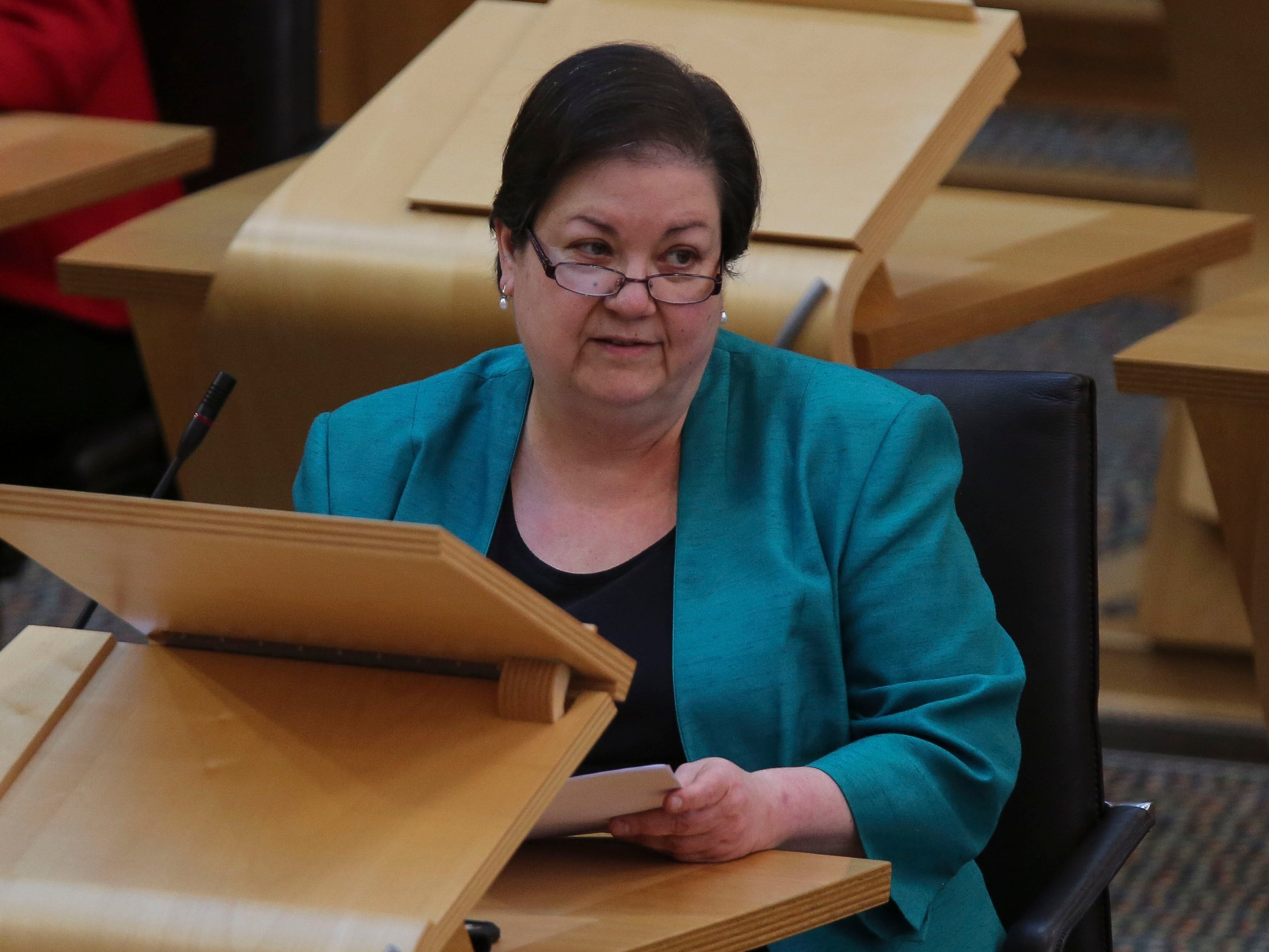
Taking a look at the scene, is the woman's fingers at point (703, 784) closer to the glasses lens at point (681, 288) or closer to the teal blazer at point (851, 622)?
the teal blazer at point (851, 622)

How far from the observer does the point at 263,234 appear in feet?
7.91

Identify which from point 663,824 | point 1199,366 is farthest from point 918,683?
point 1199,366

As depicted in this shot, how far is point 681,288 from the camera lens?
1559 mm

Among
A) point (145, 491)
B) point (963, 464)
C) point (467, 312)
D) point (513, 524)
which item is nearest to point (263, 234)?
point (467, 312)

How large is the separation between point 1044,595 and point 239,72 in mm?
1749

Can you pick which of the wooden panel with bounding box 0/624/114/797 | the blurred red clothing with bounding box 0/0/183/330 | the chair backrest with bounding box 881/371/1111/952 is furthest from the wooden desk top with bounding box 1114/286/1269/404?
the blurred red clothing with bounding box 0/0/183/330

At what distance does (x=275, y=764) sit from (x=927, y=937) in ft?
1.93

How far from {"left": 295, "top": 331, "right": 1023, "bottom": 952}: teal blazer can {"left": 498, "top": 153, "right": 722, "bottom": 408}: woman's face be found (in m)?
0.10

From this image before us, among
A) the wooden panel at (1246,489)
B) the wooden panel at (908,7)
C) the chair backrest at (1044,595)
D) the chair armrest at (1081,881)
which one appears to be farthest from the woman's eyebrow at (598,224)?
the wooden panel at (908,7)

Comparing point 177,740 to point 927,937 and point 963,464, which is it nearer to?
point 927,937

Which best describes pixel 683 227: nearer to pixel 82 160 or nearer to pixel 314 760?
pixel 314 760

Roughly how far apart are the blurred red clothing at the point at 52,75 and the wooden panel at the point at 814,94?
0.69 m

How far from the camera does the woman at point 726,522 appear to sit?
1.50m

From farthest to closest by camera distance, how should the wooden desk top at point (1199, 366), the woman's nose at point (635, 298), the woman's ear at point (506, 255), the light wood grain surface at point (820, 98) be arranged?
1. the light wood grain surface at point (820, 98)
2. the wooden desk top at point (1199, 366)
3. the woman's ear at point (506, 255)
4. the woman's nose at point (635, 298)
